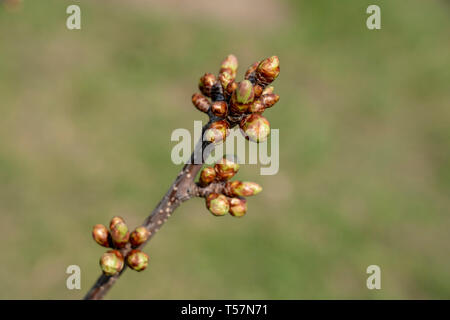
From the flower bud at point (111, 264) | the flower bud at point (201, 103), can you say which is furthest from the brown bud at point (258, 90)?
the flower bud at point (111, 264)

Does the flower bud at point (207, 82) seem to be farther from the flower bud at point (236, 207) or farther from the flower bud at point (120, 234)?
the flower bud at point (120, 234)

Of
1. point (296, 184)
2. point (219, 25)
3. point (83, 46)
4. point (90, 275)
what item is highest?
point (219, 25)

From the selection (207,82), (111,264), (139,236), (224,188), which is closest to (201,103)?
(207,82)

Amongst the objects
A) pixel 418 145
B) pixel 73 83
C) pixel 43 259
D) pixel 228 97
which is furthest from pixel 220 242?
pixel 228 97

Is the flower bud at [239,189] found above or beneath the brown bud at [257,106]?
beneath

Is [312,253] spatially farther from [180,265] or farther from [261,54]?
[261,54]

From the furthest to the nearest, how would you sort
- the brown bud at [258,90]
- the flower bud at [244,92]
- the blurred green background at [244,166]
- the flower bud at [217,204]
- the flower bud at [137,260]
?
the blurred green background at [244,166]
the flower bud at [217,204]
the flower bud at [137,260]
the brown bud at [258,90]
the flower bud at [244,92]
